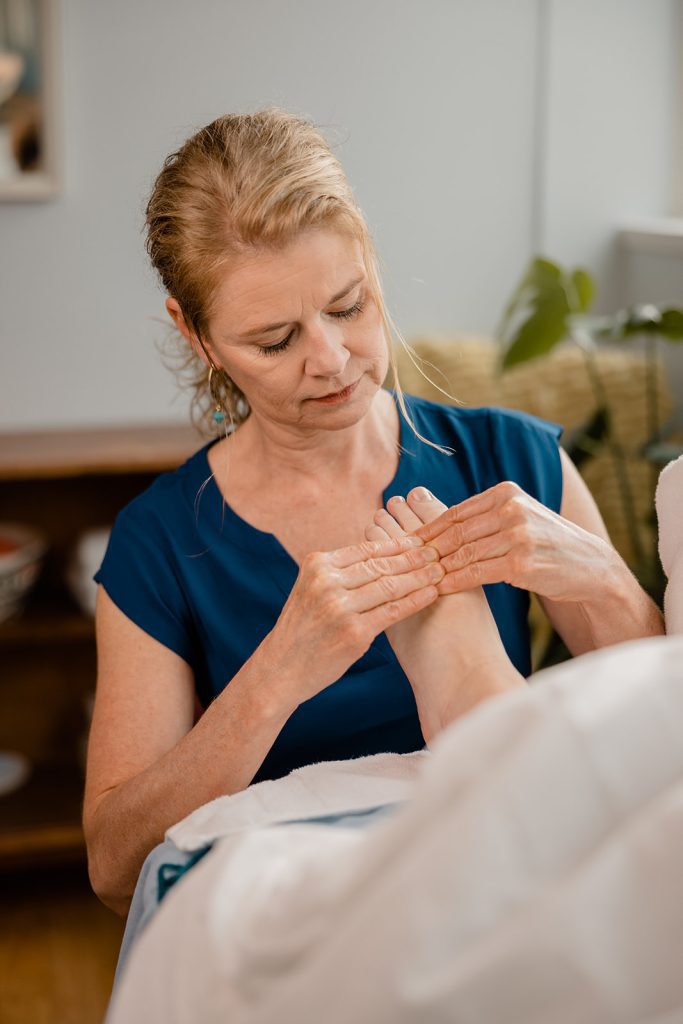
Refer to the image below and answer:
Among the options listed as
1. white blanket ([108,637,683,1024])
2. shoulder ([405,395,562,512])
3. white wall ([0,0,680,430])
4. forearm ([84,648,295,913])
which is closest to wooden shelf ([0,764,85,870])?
white wall ([0,0,680,430])

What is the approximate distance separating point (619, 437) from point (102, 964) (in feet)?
5.35

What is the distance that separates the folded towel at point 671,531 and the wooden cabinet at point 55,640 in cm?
153

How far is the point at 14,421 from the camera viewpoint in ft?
9.23

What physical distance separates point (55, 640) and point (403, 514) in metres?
1.63

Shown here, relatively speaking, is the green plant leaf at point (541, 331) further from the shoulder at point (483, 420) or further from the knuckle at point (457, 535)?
the knuckle at point (457, 535)

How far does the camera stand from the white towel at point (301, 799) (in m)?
0.92

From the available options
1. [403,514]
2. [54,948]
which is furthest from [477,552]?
[54,948]

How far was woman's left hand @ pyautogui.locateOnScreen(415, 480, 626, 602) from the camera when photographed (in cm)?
111

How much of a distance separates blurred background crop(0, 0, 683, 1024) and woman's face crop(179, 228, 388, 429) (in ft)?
3.70

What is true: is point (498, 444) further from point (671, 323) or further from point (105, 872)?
point (671, 323)

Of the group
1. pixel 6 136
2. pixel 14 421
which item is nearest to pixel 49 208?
pixel 6 136

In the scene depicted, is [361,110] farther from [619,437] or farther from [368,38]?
[619,437]

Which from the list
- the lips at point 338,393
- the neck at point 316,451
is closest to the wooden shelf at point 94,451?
the neck at point 316,451

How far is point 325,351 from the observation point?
1217 millimetres
